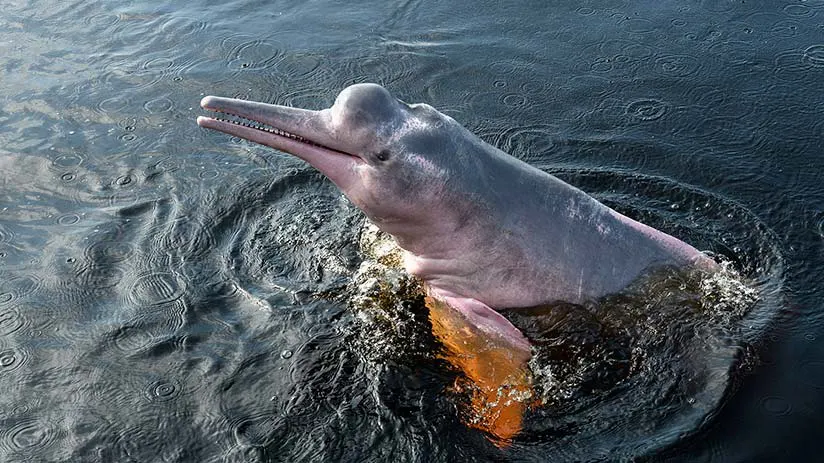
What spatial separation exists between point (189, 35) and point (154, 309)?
21.2 ft

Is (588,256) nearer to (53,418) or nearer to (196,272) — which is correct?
(196,272)

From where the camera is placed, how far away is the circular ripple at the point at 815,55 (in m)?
12.2

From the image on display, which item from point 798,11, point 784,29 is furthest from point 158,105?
point 798,11

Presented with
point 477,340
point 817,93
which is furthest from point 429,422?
point 817,93

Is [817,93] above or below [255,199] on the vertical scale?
above

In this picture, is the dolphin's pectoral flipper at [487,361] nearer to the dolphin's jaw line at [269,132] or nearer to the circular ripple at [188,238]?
the dolphin's jaw line at [269,132]

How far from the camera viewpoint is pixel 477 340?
7.91 meters

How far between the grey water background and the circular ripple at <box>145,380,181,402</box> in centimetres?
2

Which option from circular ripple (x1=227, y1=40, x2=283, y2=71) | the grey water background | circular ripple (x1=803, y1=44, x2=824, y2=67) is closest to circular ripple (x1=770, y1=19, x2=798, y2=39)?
the grey water background

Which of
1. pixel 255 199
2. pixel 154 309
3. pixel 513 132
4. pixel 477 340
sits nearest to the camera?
pixel 477 340

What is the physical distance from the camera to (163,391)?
7730mm

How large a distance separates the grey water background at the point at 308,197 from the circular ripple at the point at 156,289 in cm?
2

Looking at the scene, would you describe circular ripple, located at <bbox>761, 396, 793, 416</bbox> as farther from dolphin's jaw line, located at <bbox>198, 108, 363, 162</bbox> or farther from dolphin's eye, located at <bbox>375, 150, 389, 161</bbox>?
dolphin's jaw line, located at <bbox>198, 108, 363, 162</bbox>

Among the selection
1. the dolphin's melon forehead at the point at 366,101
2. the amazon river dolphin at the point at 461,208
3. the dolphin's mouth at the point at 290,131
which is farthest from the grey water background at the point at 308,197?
the dolphin's melon forehead at the point at 366,101
